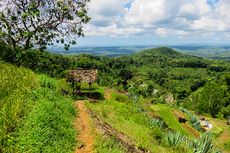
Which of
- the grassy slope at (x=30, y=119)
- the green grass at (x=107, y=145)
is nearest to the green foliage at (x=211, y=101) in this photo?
the grassy slope at (x=30, y=119)

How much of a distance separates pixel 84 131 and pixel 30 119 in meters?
1.93

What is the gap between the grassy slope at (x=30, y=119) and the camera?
23.1 feet

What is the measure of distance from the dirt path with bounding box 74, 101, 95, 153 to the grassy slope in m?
0.24

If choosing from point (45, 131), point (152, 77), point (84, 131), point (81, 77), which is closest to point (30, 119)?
point (45, 131)

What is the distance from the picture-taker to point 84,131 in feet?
30.4

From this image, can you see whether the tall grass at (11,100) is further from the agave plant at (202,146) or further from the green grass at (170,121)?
the green grass at (170,121)

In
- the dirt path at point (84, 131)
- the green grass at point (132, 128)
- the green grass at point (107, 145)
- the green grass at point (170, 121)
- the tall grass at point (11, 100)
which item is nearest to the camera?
the tall grass at point (11, 100)

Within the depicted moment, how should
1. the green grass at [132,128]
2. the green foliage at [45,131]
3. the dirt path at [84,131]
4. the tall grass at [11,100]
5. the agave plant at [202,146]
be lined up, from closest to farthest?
1. the tall grass at [11,100]
2. the green foliage at [45,131]
3. the dirt path at [84,131]
4. the green grass at [132,128]
5. the agave plant at [202,146]

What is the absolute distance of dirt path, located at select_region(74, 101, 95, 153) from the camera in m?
8.09

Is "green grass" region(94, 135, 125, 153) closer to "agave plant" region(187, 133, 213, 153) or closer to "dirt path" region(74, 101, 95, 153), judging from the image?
"dirt path" region(74, 101, 95, 153)

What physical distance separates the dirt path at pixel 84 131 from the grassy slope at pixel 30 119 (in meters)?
0.24

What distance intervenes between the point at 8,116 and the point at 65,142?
61.3 inches

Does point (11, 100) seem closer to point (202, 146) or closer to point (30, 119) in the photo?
point (30, 119)

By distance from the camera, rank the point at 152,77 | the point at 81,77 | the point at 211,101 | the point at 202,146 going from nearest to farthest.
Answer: the point at 202,146 < the point at 81,77 < the point at 211,101 < the point at 152,77
